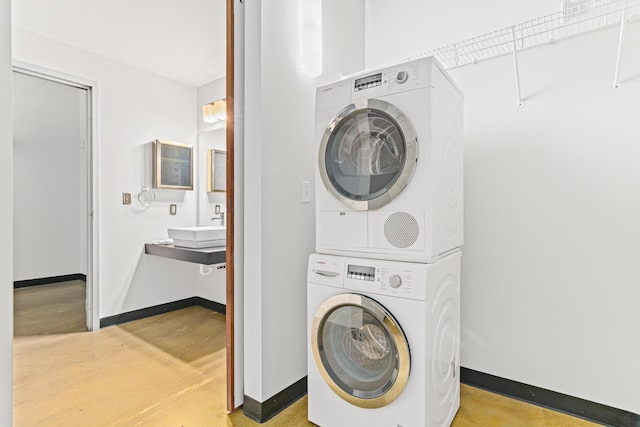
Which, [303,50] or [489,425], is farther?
[303,50]

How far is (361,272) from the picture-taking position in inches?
59.5

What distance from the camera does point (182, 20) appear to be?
251cm

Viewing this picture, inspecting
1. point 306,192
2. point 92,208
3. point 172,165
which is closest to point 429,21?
point 306,192

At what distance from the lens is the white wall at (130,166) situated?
2.96m

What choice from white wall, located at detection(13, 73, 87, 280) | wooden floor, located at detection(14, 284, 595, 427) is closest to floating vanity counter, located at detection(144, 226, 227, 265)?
wooden floor, located at detection(14, 284, 595, 427)

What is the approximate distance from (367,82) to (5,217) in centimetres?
142

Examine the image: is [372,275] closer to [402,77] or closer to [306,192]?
[306,192]

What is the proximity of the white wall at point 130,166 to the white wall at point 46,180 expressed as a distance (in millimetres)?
1627

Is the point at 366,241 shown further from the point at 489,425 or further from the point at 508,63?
the point at 508,63

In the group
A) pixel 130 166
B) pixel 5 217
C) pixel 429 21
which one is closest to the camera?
pixel 5 217

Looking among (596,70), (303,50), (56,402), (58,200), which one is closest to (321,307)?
(303,50)

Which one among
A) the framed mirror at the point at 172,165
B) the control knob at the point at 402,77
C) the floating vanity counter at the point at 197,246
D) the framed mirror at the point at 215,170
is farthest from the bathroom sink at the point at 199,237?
the control knob at the point at 402,77

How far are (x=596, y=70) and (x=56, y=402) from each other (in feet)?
10.9

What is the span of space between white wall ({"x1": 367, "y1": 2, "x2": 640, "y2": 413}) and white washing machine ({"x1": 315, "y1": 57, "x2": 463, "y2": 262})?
38 cm
